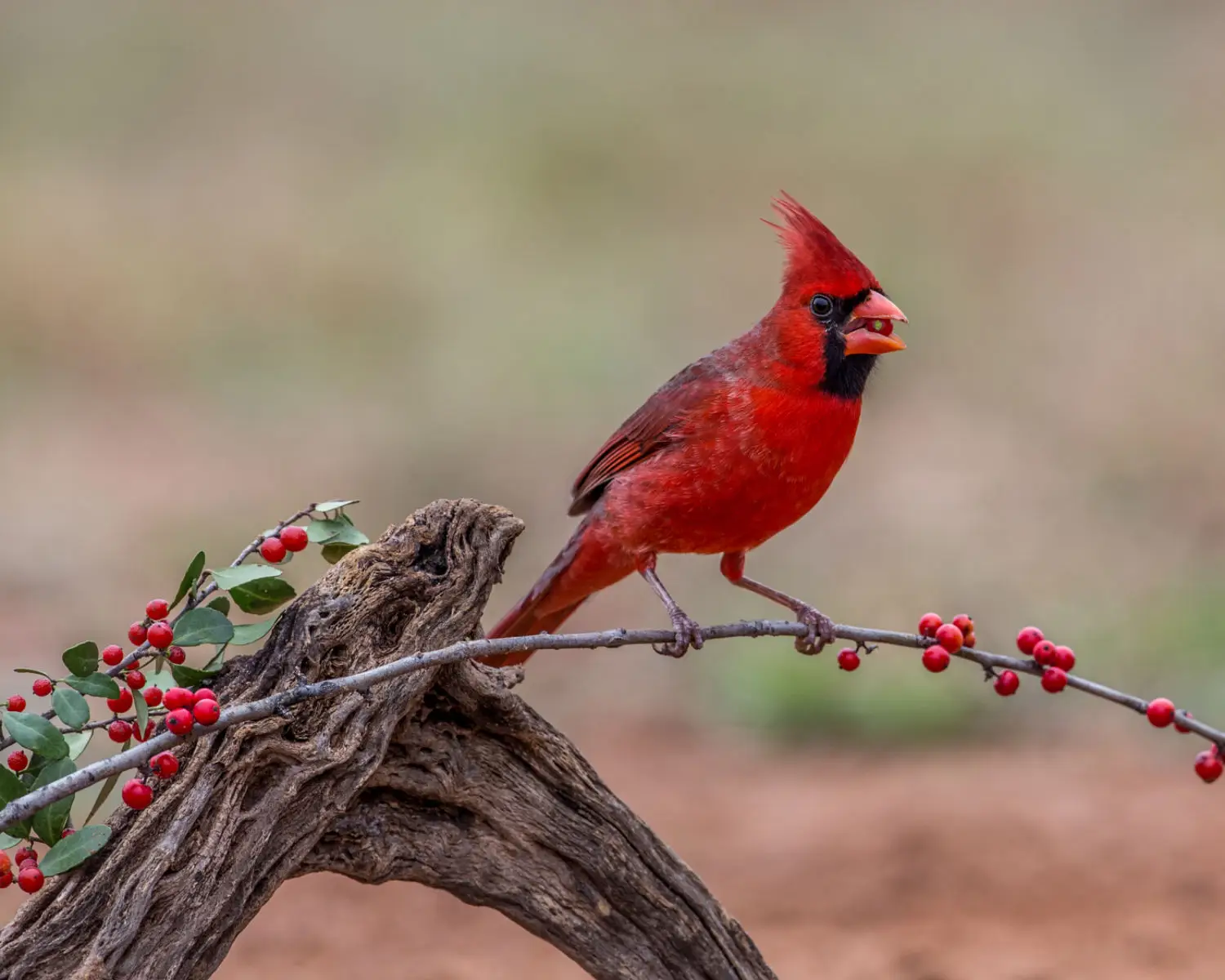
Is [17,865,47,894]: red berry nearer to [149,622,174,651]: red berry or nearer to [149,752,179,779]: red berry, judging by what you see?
[149,752,179,779]: red berry

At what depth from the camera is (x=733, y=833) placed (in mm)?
4418

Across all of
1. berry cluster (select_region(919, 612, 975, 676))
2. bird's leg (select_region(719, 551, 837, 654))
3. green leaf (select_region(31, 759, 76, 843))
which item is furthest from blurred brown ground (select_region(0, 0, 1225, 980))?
green leaf (select_region(31, 759, 76, 843))

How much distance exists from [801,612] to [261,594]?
104 centimetres

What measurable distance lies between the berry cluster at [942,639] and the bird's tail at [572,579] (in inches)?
→ 31.3

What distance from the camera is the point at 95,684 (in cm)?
214

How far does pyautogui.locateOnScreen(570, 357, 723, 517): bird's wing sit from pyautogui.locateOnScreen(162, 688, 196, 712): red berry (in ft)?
3.73

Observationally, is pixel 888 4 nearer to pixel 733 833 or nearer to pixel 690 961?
pixel 733 833

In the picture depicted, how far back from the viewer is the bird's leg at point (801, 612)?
8.70 ft

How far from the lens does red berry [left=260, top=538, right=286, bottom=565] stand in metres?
2.28

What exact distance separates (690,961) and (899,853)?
1.64 meters

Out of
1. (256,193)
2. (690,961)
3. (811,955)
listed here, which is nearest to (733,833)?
(811,955)

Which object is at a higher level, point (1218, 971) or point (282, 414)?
point (282, 414)

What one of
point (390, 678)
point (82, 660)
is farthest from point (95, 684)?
point (390, 678)

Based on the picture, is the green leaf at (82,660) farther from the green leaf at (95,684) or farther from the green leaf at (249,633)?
the green leaf at (249,633)
